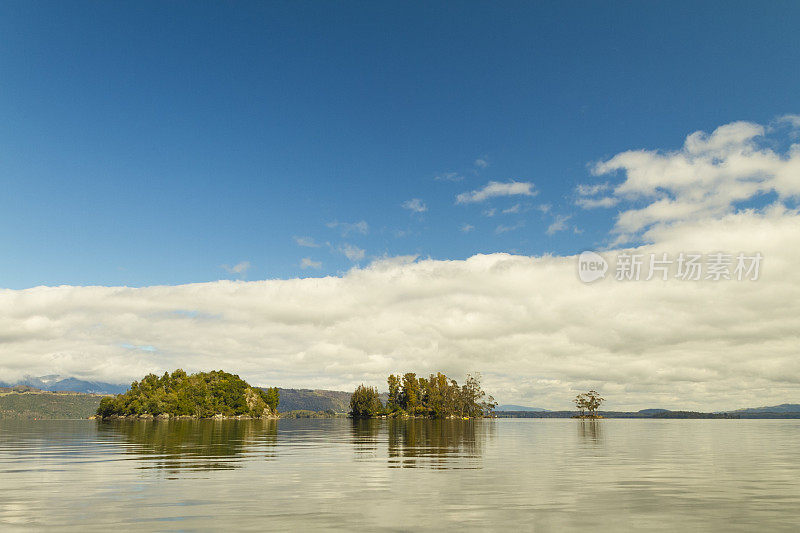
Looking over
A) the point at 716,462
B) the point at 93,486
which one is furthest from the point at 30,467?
the point at 716,462

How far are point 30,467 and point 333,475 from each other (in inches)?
878

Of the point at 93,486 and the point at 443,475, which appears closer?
the point at 93,486

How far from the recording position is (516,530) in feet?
57.4

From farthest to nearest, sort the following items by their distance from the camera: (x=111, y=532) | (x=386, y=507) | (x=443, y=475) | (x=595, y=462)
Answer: (x=595, y=462), (x=443, y=475), (x=386, y=507), (x=111, y=532)

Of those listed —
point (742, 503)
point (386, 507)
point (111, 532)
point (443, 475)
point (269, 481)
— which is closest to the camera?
point (111, 532)

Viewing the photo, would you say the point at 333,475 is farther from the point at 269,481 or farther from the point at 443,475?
the point at 443,475

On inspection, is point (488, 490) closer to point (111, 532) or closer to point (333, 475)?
point (333, 475)

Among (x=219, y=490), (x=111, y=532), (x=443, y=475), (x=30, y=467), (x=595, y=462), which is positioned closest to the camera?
(x=111, y=532)

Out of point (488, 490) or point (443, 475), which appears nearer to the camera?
point (488, 490)

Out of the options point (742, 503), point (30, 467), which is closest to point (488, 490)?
point (742, 503)

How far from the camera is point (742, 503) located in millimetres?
23469

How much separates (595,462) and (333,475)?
23385mm

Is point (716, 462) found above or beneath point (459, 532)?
beneath

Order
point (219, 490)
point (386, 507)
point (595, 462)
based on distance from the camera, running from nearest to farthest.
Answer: point (386, 507)
point (219, 490)
point (595, 462)
